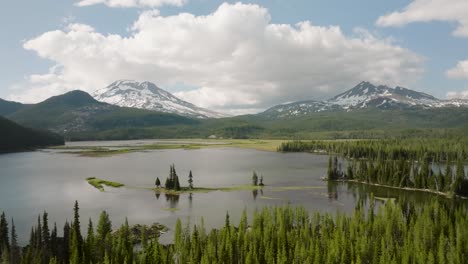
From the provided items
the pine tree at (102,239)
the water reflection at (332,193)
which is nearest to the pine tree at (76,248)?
the pine tree at (102,239)

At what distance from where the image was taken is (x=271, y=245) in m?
95.0

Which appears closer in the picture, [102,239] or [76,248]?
[76,248]

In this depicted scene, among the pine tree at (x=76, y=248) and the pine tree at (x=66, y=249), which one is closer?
the pine tree at (x=76, y=248)

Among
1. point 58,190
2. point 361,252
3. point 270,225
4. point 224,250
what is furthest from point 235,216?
point 58,190

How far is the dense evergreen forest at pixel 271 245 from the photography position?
294 feet

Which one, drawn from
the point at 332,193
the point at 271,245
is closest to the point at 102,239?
the point at 271,245

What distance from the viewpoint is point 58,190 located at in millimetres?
190375

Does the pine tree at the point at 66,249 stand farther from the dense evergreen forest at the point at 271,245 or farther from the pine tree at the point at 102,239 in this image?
the pine tree at the point at 102,239

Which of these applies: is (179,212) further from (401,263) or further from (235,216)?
(401,263)

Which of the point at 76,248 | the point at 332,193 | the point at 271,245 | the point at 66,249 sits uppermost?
the point at 76,248

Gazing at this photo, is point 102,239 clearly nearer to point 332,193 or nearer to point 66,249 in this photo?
point 66,249

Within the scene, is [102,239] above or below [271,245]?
above

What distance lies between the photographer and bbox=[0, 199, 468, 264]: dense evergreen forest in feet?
294

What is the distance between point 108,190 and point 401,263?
142 metres
